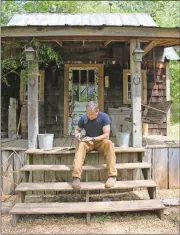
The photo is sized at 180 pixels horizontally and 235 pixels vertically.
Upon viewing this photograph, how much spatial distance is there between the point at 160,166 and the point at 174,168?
276 mm

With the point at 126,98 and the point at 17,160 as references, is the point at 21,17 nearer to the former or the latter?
the point at 126,98

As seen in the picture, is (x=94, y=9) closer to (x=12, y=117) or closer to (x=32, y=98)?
(x=12, y=117)

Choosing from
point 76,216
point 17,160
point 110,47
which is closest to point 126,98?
point 110,47

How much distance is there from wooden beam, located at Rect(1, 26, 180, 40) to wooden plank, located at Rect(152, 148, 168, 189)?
7.06 feet

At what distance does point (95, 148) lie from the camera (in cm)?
455

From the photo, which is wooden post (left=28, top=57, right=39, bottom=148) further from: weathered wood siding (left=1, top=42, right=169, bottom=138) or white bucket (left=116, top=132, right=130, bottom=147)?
weathered wood siding (left=1, top=42, right=169, bottom=138)

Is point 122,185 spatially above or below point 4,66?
below

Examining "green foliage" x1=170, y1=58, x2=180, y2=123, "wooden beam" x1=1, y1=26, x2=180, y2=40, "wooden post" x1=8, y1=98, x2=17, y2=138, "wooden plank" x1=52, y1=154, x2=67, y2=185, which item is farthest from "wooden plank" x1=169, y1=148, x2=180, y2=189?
"green foliage" x1=170, y1=58, x2=180, y2=123

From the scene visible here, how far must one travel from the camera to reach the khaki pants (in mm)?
4164

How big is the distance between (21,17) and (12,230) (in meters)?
6.16

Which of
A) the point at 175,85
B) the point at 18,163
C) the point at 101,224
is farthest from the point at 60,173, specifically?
the point at 175,85

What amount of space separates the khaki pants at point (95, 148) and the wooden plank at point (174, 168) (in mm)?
1540

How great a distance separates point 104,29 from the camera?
4.84 metres

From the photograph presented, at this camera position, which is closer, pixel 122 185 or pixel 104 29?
pixel 122 185
